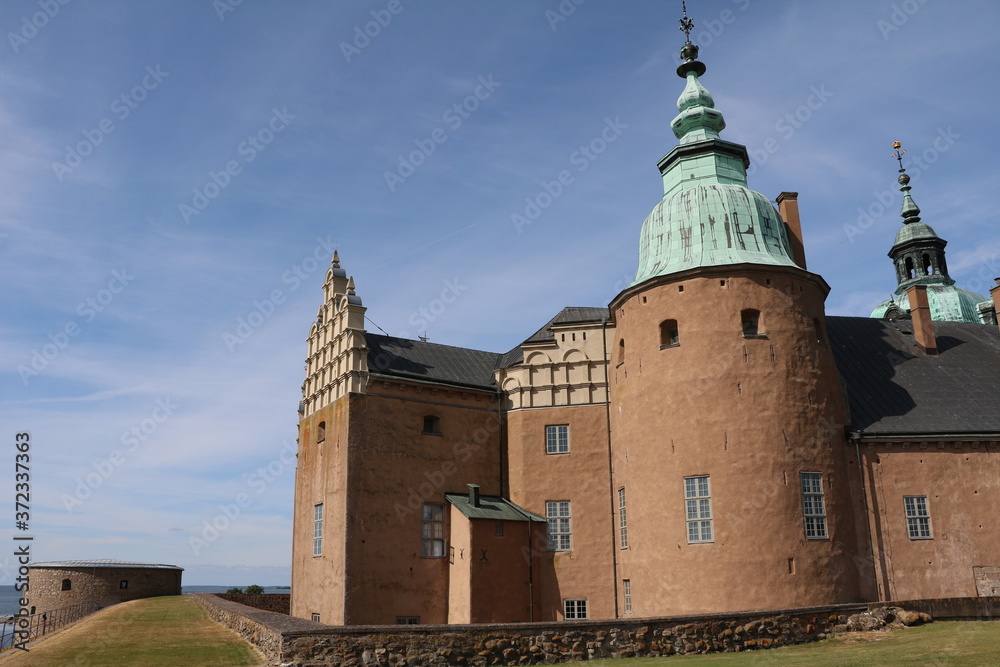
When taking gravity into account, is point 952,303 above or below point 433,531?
above

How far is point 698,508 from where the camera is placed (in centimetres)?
2539

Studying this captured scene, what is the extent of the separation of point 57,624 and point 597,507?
1339 inches

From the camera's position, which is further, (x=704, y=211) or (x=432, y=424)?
(x=432, y=424)

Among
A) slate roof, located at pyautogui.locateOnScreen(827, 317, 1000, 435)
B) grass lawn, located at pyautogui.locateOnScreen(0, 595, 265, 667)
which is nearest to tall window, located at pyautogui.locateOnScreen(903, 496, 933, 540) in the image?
slate roof, located at pyautogui.locateOnScreen(827, 317, 1000, 435)

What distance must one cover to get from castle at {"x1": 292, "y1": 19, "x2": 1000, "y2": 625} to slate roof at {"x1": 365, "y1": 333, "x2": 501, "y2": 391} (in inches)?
5.2

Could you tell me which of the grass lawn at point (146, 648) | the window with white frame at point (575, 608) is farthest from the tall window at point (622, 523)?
the grass lawn at point (146, 648)

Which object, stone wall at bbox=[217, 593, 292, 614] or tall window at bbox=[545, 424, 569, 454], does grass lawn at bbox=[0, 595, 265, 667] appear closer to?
stone wall at bbox=[217, 593, 292, 614]

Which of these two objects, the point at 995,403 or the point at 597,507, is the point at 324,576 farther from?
the point at 995,403

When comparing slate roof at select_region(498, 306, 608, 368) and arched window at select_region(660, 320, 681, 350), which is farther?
slate roof at select_region(498, 306, 608, 368)

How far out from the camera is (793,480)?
24953 mm

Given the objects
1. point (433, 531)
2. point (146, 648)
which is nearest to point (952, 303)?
point (433, 531)

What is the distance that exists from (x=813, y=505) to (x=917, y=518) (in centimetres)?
412

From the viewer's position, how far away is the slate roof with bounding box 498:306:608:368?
107ft

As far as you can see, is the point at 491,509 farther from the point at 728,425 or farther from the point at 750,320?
the point at 750,320
